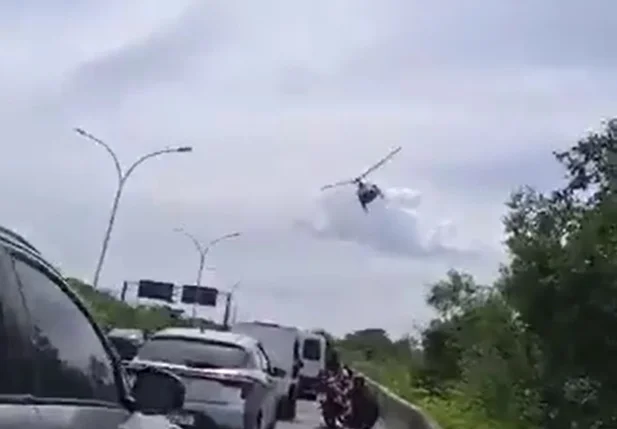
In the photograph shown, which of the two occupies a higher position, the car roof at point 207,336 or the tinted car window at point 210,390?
the car roof at point 207,336

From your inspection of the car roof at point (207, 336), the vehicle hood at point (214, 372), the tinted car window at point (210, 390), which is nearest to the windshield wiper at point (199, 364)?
the vehicle hood at point (214, 372)

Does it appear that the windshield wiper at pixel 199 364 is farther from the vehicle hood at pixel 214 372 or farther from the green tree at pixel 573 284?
the green tree at pixel 573 284

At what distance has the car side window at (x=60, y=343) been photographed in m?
5.39

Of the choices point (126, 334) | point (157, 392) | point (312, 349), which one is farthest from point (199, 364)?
point (312, 349)

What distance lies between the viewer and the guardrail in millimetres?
25497

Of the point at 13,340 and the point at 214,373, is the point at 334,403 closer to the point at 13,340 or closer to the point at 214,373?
the point at 214,373

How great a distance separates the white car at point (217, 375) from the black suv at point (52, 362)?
25.4ft

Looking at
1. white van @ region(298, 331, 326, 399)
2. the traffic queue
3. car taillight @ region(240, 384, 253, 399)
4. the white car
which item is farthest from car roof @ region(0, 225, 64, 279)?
white van @ region(298, 331, 326, 399)

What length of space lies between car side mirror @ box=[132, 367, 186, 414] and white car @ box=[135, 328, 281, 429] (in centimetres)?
727

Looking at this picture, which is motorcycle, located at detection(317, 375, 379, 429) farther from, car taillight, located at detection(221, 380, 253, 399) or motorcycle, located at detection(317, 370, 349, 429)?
car taillight, located at detection(221, 380, 253, 399)

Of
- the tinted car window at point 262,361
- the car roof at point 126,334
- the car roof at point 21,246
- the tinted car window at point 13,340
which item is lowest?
the tinted car window at point 13,340

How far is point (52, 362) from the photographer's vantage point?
5.52 meters

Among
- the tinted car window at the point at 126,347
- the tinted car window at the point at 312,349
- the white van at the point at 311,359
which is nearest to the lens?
the tinted car window at the point at 126,347

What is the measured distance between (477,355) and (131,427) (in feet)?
51.6
